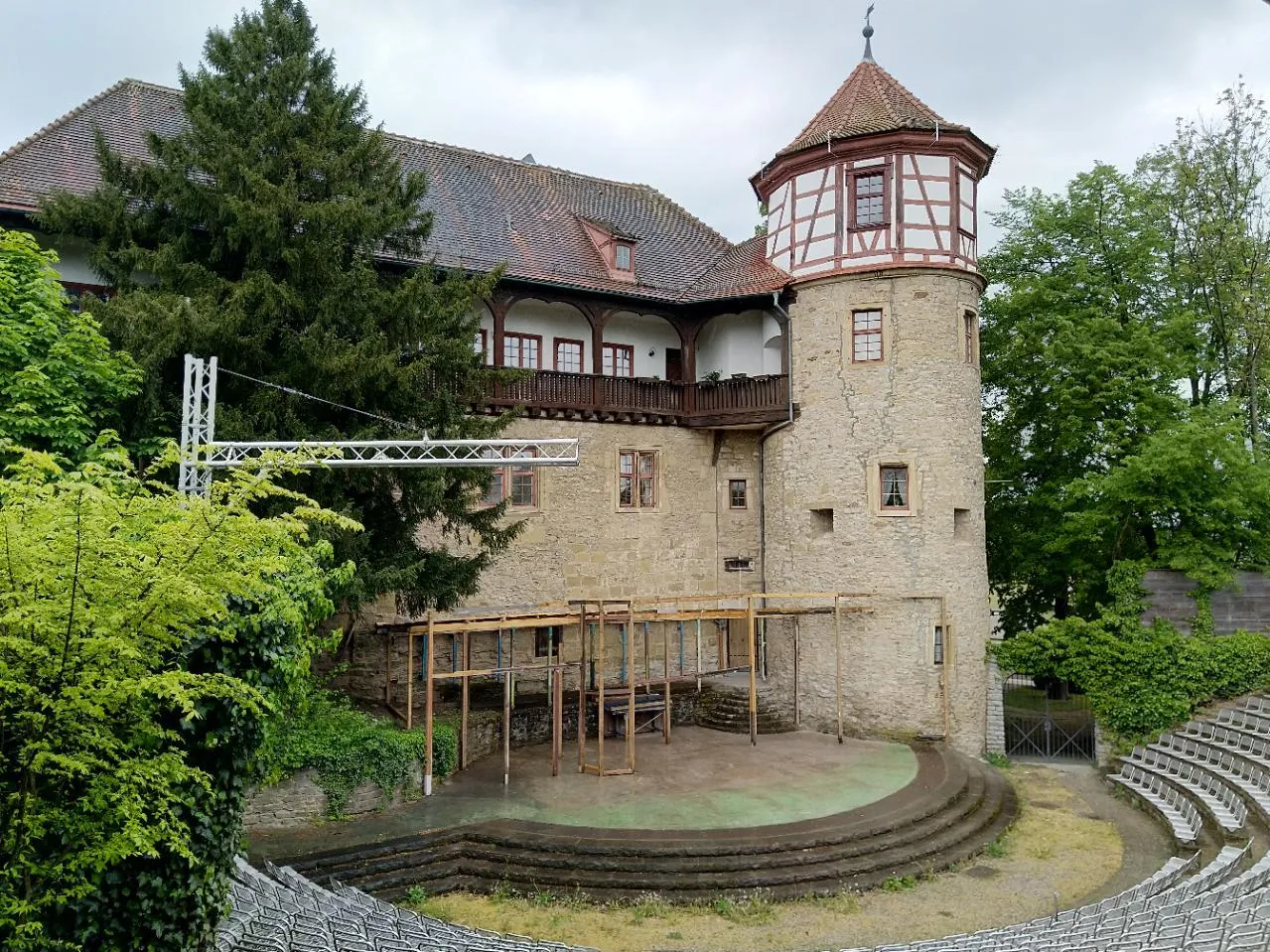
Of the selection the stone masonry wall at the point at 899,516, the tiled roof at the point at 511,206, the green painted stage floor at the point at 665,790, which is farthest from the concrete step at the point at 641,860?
the tiled roof at the point at 511,206

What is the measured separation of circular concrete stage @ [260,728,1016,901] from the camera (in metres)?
11.6

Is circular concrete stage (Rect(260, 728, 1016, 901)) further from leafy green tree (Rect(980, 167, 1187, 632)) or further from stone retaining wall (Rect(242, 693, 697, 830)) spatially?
leafy green tree (Rect(980, 167, 1187, 632))

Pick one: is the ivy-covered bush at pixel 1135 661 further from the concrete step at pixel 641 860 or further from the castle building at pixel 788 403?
the concrete step at pixel 641 860

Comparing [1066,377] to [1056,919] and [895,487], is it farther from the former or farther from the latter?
[1056,919]

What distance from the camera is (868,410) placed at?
19016 mm

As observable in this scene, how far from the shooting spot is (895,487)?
62.0 ft

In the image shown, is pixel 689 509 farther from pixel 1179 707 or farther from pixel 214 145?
pixel 214 145

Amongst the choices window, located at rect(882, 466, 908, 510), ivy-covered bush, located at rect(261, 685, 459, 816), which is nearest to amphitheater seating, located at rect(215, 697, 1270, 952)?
ivy-covered bush, located at rect(261, 685, 459, 816)

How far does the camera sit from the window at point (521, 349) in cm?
1986

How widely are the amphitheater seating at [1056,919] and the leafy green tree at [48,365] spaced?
19.4 feet

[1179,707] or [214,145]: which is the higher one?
[214,145]

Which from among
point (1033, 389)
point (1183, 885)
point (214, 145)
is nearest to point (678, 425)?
point (1033, 389)

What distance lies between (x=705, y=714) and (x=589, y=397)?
696 cm

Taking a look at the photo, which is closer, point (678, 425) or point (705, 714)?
point (705, 714)
